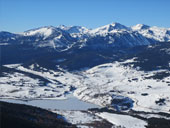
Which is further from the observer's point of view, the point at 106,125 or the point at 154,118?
the point at 154,118

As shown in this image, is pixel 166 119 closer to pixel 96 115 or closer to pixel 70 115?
pixel 96 115

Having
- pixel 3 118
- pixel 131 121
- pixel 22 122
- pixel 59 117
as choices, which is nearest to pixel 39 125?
pixel 22 122

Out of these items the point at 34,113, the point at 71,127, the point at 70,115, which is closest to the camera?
the point at 71,127

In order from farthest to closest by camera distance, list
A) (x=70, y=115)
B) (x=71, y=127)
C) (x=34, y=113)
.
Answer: (x=70, y=115), (x=34, y=113), (x=71, y=127)

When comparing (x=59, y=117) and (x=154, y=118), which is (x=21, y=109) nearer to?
(x=59, y=117)

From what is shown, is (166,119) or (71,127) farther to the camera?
(166,119)

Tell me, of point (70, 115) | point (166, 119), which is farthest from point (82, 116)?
point (166, 119)
